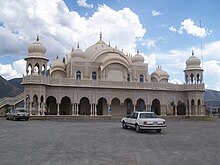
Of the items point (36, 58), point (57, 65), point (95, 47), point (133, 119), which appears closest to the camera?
point (133, 119)

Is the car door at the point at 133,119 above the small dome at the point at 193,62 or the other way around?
the other way around

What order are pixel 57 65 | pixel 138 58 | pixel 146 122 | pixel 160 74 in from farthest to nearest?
pixel 160 74
pixel 138 58
pixel 57 65
pixel 146 122

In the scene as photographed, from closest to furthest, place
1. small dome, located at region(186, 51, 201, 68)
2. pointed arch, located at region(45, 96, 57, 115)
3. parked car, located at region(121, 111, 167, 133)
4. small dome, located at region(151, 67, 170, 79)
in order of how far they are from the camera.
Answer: parked car, located at region(121, 111, 167, 133), pointed arch, located at region(45, 96, 57, 115), small dome, located at region(186, 51, 201, 68), small dome, located at region(151, 67, 170, 79)

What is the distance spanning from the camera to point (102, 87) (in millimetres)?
41625

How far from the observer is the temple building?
39.8m

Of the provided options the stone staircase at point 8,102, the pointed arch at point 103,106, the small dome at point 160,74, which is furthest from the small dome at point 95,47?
the stone staircase at point 8,102

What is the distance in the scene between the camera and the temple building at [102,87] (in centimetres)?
3981

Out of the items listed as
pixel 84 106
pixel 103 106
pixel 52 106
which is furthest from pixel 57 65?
pixel 103 106

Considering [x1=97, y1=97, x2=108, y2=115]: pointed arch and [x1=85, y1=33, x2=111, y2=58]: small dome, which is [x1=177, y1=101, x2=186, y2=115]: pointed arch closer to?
[x1=97, y1=97, x2=108, y2=115]: pointed arch

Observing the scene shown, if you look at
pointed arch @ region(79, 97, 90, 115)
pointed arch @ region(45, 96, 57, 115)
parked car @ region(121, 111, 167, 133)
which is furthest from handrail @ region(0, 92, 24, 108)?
parked car @ region(121, 111, 167, 133)

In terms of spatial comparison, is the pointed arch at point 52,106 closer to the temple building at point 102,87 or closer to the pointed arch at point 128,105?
the temple building at point 102,87

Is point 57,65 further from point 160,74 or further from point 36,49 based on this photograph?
point 160,74

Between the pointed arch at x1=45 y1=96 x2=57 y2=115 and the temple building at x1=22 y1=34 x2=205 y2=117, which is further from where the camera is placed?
the pointed arch at x1=45 y1=96 x2=57 y2=115

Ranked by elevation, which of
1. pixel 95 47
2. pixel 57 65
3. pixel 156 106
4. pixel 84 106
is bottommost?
pixel 156 106
